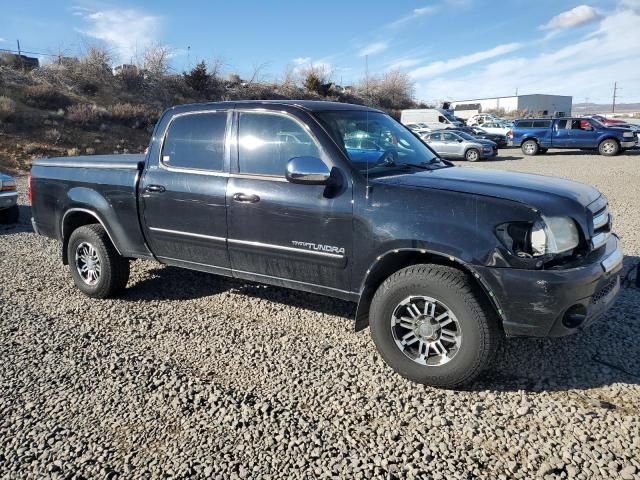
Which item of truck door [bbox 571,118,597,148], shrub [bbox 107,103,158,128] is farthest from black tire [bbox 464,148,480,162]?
shrub [bbox 107,103,158,128]

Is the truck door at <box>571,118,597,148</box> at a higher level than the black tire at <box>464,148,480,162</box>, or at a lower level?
higher

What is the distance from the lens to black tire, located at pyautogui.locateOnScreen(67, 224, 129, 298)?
197 inches

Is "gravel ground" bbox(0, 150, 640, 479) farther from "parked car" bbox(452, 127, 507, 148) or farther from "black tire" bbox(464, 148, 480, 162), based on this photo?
"parked car" bbox(452, 127, 507, 148)

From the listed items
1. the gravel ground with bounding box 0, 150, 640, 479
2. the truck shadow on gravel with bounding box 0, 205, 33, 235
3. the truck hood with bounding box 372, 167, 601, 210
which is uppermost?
the truck hood with bounding box 372, 167, 601, 210

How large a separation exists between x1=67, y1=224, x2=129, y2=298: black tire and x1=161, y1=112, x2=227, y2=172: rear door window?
44.1 inches

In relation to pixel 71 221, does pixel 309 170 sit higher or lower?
higher

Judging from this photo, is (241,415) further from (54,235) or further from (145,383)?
(54,235)

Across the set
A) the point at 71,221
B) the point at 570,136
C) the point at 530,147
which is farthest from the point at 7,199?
the point at 570,136

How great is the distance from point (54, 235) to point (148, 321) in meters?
1.73

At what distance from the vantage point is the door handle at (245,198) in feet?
12.9

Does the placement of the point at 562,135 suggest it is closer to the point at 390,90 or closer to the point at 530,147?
the point at 530,147

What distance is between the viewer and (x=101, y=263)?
5008 mm

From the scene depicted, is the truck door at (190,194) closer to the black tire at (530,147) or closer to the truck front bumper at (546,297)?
the truck front bumper at (546,297)

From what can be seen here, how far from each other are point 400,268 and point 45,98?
29.2 metres
